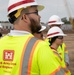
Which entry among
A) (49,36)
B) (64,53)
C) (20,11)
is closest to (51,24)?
(64,53)

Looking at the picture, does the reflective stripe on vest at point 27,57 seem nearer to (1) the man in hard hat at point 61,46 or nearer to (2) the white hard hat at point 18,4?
(2) the white hard hat at point 18,4

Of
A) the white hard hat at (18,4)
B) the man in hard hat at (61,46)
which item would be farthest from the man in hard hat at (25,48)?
the man in hard hat at (61,46)

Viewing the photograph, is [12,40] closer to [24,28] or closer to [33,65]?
[24,28]

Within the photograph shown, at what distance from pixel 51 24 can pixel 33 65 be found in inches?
206

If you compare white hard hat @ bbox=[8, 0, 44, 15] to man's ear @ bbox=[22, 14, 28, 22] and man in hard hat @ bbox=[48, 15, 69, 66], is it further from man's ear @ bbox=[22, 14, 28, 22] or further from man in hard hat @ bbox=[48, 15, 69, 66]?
man in hard hat @ bbox=[48, 15, 69, 66]

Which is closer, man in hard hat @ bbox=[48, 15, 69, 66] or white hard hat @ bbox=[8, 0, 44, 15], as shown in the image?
white hard hat @ bbox=[8, 0, 44, 15]

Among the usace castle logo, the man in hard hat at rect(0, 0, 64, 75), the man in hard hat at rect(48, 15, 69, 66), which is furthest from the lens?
the man in hard hat at rect(48, 15, 69, 66)

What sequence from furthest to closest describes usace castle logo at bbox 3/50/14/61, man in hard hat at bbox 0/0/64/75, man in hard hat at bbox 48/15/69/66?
man in hard hat at bbox 48/15/69/66 < usace castle logo at bbox 3/50/14/61 < man in hard hat at bbox 0/0/64/75

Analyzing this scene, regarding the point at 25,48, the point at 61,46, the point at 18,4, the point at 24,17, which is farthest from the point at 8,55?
the point at 61,46

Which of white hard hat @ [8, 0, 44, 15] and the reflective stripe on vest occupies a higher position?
white hard hat @ [8, 0, 44, 15]

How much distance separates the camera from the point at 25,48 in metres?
3.12

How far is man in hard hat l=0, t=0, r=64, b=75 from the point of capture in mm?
3016

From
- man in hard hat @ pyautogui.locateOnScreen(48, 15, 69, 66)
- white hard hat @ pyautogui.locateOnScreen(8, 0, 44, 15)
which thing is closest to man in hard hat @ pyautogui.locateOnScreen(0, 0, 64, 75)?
white hard hat @ pyautogui.locateOnScreen(8, 0, 44, 15)

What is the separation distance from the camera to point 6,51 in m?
3.26
